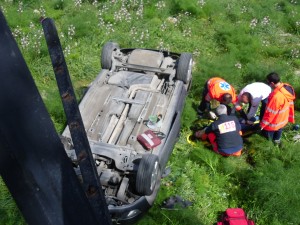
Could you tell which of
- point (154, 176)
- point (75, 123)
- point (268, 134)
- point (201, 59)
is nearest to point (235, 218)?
point (154, 176)

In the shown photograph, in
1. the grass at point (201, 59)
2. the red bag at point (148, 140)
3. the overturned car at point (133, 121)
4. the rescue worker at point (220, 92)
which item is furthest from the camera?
the rescue worker at point (220, 92)

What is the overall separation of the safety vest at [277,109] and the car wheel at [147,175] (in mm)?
2398

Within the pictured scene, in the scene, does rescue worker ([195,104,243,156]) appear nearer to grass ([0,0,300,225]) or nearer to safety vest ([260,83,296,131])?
grass ([0,0,300,225])

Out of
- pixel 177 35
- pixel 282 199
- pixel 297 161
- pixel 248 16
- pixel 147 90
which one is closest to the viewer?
pixel 282 199

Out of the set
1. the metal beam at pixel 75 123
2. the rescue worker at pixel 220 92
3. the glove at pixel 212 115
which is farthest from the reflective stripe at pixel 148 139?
the metal beam at pixel 75 123

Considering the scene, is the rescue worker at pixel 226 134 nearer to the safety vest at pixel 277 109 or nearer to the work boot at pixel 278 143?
the safety vest at pixel 277 109

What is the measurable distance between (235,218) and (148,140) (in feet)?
5.19

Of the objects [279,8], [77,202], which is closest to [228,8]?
[279,8]

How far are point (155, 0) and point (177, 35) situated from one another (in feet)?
5.58

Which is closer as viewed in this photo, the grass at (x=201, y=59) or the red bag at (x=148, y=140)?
the red bag at (x=148, y=140)

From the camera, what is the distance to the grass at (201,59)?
531 centimetres

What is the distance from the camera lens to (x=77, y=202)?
3.24ft

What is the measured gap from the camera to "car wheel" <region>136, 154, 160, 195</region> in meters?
4.66

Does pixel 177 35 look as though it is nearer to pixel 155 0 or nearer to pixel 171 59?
pixel 155 0
